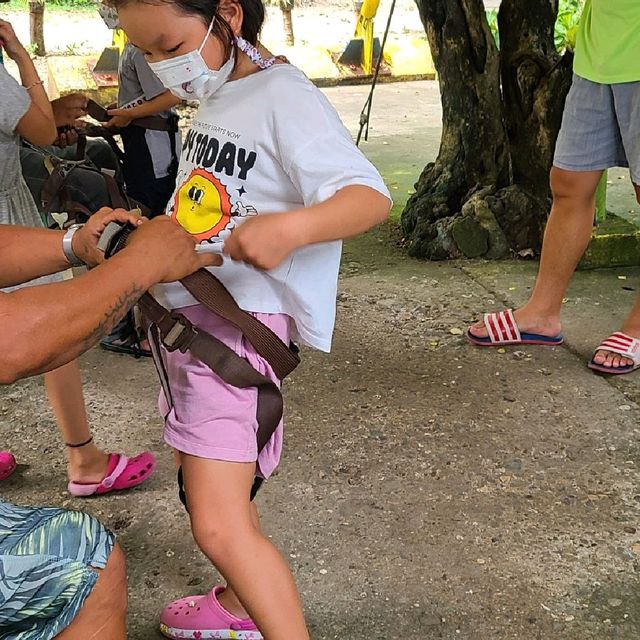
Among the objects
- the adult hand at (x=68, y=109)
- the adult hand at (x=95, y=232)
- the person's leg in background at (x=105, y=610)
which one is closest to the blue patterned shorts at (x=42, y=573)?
the person's leg in background at (x=105, y=610)

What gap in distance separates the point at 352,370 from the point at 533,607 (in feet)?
4.25

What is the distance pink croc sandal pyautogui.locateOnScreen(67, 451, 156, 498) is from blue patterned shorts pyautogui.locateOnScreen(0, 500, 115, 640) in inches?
43.3

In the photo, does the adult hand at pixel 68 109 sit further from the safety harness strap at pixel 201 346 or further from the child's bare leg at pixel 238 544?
the child's bare leg at pixel 238 544

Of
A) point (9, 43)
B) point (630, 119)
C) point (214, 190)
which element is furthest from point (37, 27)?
point (214, 190)

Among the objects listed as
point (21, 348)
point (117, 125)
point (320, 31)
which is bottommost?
point (320, 31)

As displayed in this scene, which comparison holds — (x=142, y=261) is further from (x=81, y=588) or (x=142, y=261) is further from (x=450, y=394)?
(x=450, y=394)

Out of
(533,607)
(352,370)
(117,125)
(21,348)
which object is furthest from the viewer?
(117,125)

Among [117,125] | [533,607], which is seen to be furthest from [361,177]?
[117,125]

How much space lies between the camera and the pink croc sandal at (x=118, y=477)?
2371 millimetres

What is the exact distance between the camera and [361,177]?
146 cm

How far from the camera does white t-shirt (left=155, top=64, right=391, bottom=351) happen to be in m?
1.50

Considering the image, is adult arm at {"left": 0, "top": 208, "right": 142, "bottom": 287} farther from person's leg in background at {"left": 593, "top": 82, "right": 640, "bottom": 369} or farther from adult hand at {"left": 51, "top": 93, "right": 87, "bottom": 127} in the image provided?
person's leg in background at {"left": 593, "top": 82, "right": 640, "bottom": 369}

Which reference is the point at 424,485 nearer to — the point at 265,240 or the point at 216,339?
the point at 216,339

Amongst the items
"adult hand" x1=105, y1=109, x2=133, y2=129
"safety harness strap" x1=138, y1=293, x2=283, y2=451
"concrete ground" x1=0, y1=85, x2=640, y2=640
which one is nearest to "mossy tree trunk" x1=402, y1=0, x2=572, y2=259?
"concrete ground" x1=0, y1=85, x2=640, y2=640
